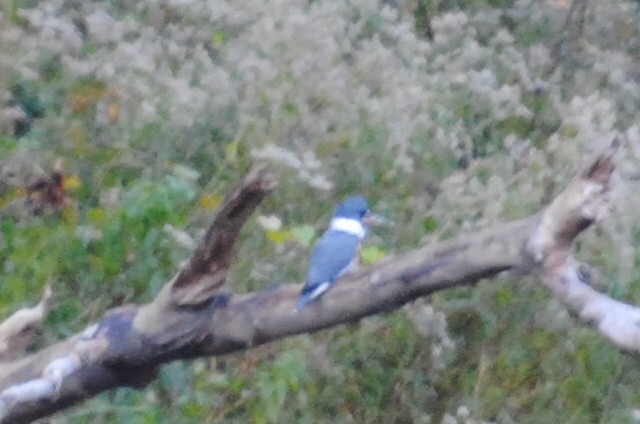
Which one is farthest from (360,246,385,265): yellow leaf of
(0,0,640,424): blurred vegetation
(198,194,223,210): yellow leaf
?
(198,194,223,210): yellow leaf

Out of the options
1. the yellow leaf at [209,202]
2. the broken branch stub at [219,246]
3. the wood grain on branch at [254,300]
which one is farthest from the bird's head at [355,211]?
the broken branch stub at [219,246]

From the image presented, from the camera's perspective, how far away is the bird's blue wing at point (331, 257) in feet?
8.48

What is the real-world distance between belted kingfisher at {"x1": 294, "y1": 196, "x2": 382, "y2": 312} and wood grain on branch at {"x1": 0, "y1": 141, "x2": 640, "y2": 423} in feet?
0.12

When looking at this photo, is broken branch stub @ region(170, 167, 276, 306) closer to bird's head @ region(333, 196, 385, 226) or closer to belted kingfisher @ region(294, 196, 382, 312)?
belted kingfisher @ region(294, 196, 382, 312)

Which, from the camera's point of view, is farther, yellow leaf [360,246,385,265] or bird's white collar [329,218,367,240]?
yellow leaf [360,246,385,265]

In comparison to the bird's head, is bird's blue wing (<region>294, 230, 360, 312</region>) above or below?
above

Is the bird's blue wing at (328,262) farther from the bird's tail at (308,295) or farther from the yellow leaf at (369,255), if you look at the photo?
the yellow leaf at (369,255)

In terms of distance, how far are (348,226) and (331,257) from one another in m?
0.42

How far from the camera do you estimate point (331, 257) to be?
289 cm

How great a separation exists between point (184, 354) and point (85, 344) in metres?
0.22

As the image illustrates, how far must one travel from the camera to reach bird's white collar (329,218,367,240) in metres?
3.23

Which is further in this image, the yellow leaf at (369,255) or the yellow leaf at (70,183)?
the yellow leaf at (70,183)

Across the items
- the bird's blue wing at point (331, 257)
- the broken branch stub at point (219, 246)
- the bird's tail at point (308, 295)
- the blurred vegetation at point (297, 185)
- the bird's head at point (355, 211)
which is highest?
the broken branch stub at point (219, 246)

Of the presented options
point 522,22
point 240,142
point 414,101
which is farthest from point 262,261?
point 522,22
